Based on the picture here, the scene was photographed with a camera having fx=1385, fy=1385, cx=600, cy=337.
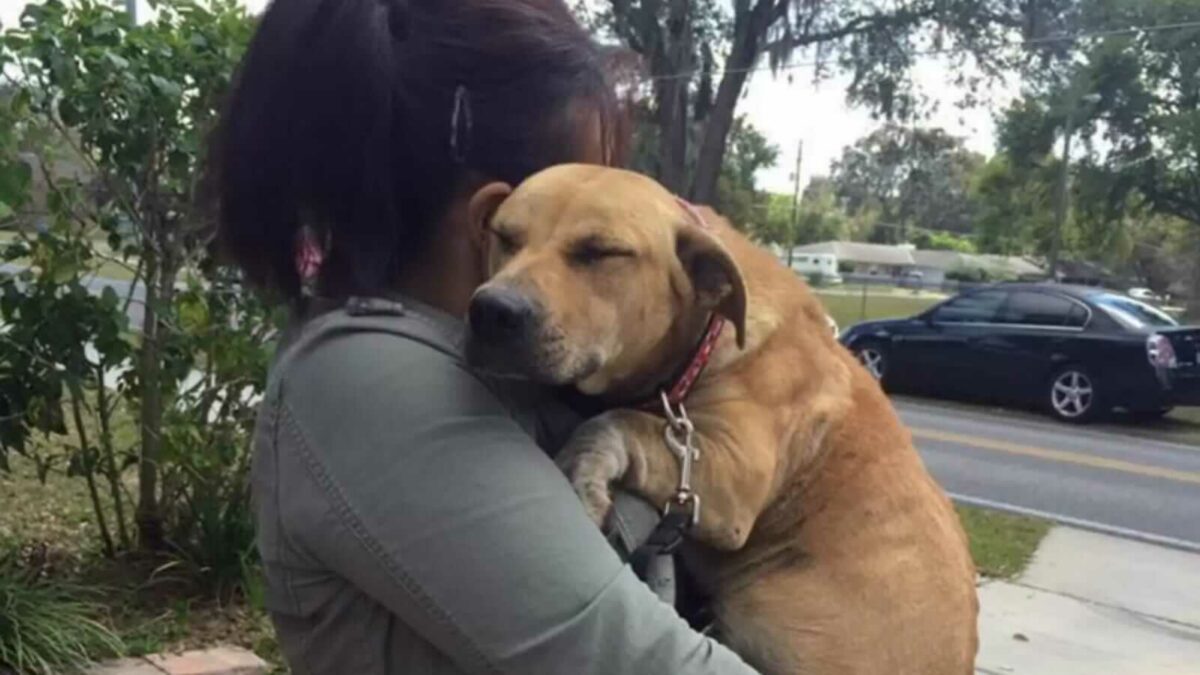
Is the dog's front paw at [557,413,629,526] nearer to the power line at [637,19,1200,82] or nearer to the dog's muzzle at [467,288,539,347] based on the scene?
the dog's muzzle at [467,288,539,347]

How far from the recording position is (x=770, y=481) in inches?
64.8

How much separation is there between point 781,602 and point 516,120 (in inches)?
26.3

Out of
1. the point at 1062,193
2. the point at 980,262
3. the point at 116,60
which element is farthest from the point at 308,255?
the point at 980,262

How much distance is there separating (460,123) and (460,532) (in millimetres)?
473

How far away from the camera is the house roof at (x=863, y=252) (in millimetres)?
45625

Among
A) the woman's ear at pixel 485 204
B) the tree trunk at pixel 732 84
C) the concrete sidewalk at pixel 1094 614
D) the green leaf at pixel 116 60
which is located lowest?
the concrete sidewalk at pixel 1094 614

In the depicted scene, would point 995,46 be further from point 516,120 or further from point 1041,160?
point 516,120

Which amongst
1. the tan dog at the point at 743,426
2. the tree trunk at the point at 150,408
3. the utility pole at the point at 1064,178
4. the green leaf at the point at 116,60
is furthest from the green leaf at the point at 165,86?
the utility pole at the point at 1064,178

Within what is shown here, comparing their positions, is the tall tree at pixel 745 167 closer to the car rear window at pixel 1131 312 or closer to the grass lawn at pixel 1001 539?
the car rear window at pixel 1131 312

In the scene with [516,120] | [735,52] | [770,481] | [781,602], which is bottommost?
[781,602]

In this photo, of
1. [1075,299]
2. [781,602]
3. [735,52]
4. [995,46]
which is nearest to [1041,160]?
[995,46]

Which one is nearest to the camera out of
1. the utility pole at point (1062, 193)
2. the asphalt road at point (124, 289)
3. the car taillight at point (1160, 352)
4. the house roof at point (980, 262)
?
the asphalt road at point (124, 289)

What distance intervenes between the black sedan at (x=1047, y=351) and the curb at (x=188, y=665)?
9667 millimetres

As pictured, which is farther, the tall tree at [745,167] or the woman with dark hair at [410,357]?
the tall tree at [745,167]
